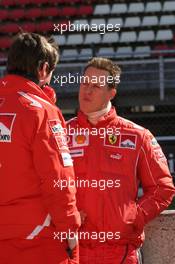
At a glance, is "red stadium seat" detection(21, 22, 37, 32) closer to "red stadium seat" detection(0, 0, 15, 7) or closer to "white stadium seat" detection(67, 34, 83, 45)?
"red stadium seat" detection(0, 0, 15, 7)

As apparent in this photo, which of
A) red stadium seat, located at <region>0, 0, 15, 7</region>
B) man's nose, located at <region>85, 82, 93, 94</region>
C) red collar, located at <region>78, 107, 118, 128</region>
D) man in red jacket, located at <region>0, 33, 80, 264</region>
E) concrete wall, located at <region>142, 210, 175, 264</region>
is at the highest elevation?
red stadium seat, located at <region>0, 0, 15, 7</region>

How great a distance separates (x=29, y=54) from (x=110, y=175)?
59 centimetres

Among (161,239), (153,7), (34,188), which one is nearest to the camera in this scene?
(34,188)

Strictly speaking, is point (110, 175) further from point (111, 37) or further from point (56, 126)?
point (111, 37)

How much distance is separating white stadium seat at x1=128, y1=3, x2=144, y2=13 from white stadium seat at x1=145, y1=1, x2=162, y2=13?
0.12 m

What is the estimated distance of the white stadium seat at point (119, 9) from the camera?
1440 centimetres

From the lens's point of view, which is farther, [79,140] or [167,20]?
[167,20]

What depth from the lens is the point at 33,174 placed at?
203 centimetres

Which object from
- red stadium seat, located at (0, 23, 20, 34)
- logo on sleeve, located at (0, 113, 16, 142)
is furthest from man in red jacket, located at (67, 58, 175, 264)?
red stadium seat, located at (0, 23, 20, 34)

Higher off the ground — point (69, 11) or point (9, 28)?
point (69, 11)

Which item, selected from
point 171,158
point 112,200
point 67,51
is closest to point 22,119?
point 112,200

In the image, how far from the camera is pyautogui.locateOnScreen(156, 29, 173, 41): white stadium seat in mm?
13727

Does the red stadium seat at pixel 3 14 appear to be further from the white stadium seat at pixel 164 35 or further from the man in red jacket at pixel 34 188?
the man in red jacket at pixel 34 188

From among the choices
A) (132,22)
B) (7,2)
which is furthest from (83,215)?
(7,2)
